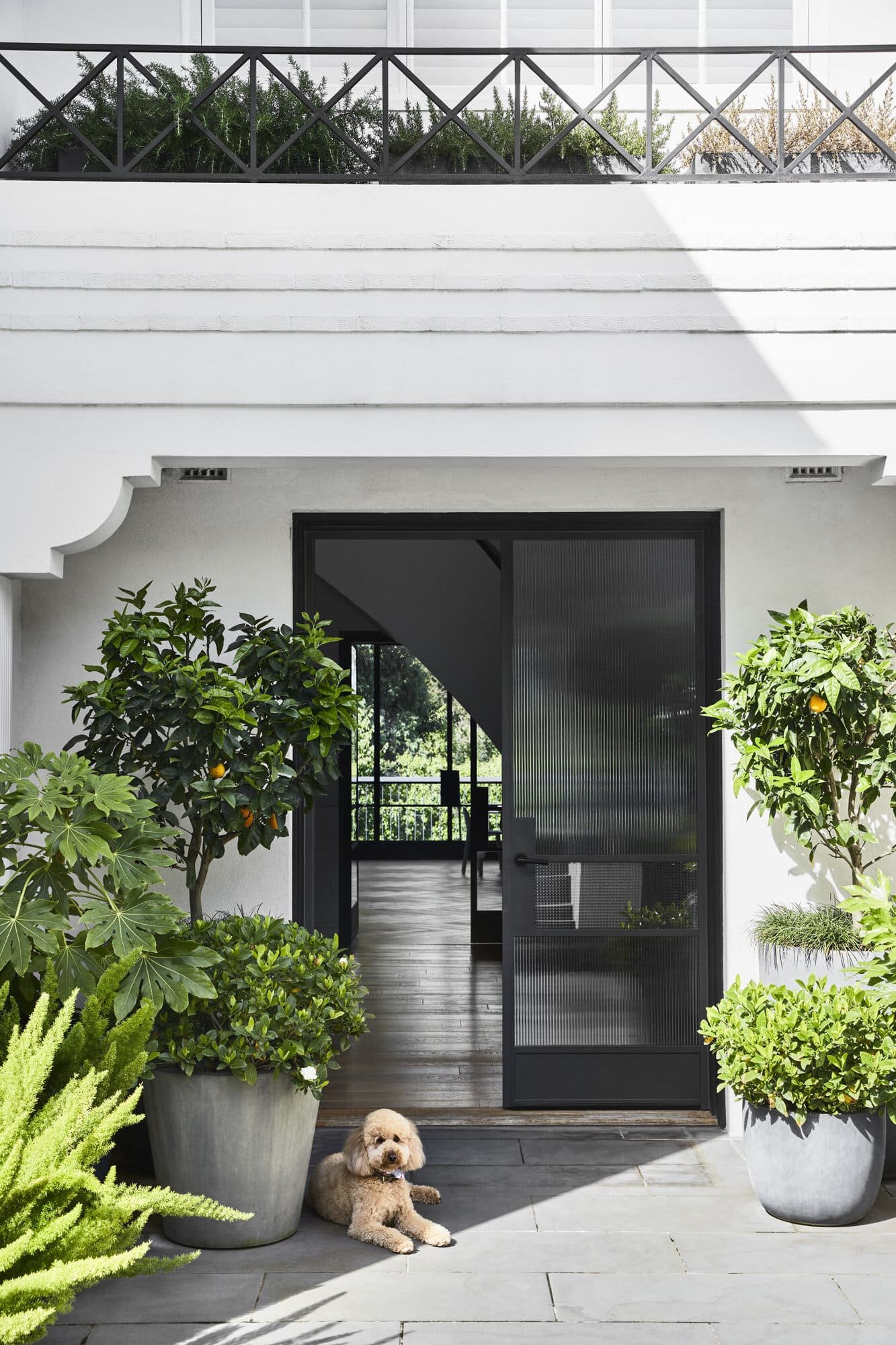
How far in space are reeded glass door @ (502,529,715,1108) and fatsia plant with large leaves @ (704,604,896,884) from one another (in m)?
0.55

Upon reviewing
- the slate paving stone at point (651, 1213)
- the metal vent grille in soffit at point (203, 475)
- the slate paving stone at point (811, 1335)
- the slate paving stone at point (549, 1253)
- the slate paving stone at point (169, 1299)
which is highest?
the metal vent grille in soffit at point (203, 475)

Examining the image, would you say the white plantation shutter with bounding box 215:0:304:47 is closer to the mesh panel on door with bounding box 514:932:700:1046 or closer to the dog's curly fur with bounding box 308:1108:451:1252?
the mesh panel on door with bounding box 514:932:700:1046

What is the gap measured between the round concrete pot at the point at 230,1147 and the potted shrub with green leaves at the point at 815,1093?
1.41 meters

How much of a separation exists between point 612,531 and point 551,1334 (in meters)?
3.01

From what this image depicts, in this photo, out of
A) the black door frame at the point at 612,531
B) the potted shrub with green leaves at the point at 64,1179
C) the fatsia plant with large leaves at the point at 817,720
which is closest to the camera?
the potted shrub with green leaves at the point at 64,1179

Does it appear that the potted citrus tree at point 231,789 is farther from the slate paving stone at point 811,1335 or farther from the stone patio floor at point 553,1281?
the slate paving stone at point 811,1335

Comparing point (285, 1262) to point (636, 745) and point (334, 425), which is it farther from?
point (334, 425)

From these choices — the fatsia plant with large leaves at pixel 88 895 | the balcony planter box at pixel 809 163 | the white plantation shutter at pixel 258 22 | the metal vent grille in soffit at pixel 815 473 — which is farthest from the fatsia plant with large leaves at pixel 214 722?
the white plantation shutter at pixel 258 22

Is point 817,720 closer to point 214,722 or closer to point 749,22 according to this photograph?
point 214,722

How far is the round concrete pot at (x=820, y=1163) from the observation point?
12.4 feet

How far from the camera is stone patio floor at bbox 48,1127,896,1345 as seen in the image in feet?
10.6

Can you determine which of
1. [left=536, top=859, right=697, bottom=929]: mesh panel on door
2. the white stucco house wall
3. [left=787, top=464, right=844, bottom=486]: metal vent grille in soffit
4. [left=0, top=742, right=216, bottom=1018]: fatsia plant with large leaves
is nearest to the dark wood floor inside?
[left=536, top=859, right=697, bottom=929]: mesh panel on door

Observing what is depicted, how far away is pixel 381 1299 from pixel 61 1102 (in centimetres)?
113

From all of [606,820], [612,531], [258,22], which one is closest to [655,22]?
[258,22]
